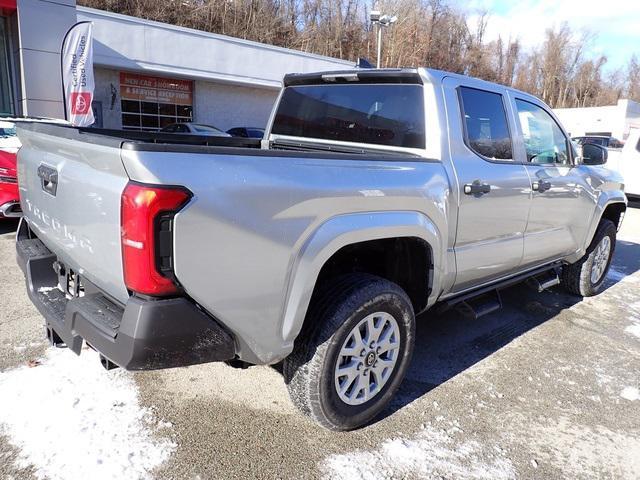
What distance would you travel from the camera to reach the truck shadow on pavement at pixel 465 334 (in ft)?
11.3

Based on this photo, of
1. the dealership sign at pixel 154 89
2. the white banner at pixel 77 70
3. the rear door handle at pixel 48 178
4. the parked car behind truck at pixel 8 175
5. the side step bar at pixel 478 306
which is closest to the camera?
the rear door handle at pixel 48 178

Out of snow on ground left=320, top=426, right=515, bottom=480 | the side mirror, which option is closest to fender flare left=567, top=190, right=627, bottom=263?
the side mirror

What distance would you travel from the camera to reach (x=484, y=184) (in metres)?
3.30

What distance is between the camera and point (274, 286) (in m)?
2.23

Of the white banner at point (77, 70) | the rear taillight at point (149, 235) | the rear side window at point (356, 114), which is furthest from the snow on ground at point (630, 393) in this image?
the white banner at point (77, 70)

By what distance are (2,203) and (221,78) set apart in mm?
14784

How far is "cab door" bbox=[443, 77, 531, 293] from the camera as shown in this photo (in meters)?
3.21

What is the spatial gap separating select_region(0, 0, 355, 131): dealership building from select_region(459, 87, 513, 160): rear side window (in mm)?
11839

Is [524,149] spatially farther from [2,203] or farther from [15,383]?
[2,203]

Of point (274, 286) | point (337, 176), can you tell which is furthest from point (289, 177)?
point (274, 286)

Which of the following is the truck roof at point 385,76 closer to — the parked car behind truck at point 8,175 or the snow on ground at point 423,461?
the snow on ground at point 423,461

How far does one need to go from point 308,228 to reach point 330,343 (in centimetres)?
61

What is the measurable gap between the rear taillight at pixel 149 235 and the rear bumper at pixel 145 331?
3.3 inches

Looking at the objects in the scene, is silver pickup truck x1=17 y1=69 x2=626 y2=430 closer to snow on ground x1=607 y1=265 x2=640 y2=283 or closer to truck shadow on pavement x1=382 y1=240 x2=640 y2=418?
truck shadow on pavement x1=382 y1=240 x2=640 y2=418
